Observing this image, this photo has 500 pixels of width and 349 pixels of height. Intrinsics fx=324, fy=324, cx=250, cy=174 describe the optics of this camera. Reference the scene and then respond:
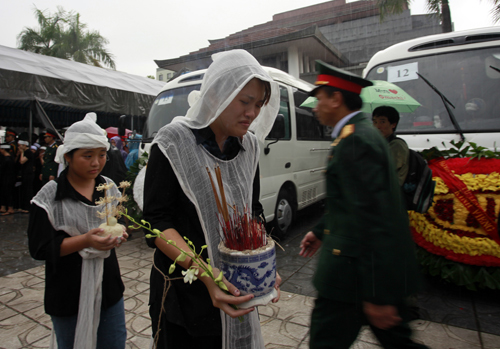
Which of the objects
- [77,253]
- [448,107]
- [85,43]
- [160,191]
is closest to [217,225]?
[160,191]

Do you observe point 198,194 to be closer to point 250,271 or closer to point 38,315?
point 250,271

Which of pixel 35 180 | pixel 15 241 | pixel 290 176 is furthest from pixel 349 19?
pixel 15 241

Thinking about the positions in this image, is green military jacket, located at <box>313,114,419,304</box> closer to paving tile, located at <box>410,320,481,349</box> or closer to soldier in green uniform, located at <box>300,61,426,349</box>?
soldier in green uniform, located at <box>300,61,426,349</box>

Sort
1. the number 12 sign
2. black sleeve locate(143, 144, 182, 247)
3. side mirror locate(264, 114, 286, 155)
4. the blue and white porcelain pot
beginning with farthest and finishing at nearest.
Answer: side mirror locate(264, 114, 286, 155) → the number 12 sign → black sleeve locate(143, 144, 182, 247) → the blue and white porcelain pot

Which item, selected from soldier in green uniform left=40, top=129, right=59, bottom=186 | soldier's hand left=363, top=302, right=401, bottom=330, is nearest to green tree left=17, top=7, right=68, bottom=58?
soldier in green uniform left=40, top=129, right=59, bottom=186

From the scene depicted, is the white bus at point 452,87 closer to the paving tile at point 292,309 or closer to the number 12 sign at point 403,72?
the number 12 sign at point 403,72

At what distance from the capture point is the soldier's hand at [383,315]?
148 centimetres

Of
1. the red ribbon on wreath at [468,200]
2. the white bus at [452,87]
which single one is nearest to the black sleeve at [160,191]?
the red ribbon on wreath at [468,200]

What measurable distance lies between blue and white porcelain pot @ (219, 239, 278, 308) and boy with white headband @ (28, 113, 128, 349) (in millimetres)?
878

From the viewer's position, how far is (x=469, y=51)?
403cm

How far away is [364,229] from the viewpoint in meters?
1.52

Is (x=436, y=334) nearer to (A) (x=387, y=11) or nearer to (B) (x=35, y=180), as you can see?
(B) (x=35, y=180)

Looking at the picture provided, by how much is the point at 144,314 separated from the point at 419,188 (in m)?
3.01

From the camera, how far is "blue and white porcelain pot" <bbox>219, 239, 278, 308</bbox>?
3.93 feet
